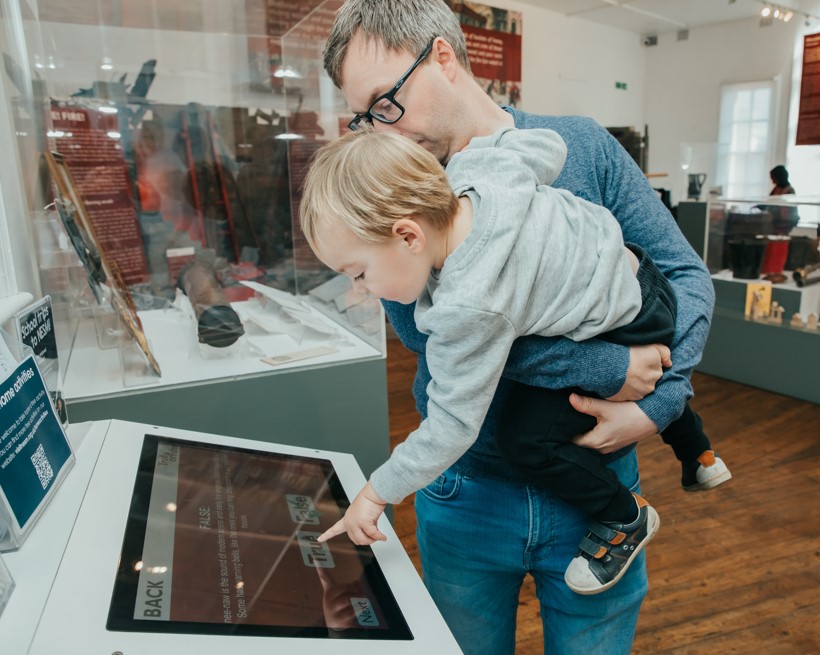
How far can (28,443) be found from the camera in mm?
771

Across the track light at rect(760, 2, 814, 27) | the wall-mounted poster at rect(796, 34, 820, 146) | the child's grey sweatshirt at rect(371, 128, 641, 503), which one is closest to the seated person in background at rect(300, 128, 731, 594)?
the child's grey sweatshirt at rect(371, 128, 641, 503)

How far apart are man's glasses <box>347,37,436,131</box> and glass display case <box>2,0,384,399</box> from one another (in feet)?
2.93

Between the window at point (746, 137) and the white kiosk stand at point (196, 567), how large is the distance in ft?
32.9

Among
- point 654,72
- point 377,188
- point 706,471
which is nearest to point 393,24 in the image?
point 377,188

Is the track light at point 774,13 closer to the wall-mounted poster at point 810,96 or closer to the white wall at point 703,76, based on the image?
the white wall at point 703,76

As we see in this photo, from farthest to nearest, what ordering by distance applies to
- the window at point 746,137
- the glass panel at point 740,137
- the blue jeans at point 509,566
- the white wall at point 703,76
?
the glass panel at point 740,137, the window at point 746,137, the white wall at point 703,76, the blue jeans at point 509,566

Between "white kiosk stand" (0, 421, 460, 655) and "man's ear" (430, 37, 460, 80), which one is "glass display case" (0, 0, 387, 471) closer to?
"white kiosk stand" (0, 421, 460, 655)

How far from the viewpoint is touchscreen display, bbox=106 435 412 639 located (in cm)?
64

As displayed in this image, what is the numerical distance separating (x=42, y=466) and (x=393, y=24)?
2.55 feet

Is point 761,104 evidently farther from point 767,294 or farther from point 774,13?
point 767,294

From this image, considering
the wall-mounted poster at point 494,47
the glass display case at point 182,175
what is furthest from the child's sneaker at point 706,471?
the wall-mounted poster at point 494,47

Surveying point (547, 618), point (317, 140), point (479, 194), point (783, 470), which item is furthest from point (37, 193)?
point (783, 470)

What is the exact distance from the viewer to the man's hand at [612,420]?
3.09ft

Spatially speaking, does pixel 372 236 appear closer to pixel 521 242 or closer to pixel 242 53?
pixel 521 242
